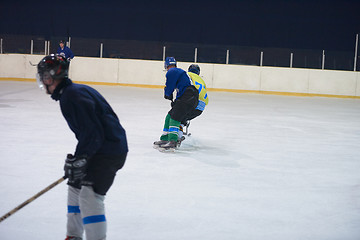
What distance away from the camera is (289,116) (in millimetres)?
10133

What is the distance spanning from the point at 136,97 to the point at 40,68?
10350mm

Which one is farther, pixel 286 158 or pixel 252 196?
pixel 286 158

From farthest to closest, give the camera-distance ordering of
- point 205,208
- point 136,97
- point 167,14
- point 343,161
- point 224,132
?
point 167,14 < point 136,97 < point 224,132 < point 343,161 < point 205,208

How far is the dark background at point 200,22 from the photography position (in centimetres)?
2059

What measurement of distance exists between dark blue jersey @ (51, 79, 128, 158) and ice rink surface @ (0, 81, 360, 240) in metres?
0.75

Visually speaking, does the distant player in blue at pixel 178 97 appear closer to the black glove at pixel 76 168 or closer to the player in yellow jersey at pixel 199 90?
the player in yellow jersey at pixel 199 90

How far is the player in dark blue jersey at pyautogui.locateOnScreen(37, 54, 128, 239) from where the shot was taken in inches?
93.7

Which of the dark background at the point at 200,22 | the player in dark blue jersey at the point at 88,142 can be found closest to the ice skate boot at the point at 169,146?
the player in dark blue jersey at the point at 88,142

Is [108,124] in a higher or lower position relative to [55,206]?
higher

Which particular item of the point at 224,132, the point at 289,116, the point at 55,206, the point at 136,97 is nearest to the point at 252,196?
the point at 55,206

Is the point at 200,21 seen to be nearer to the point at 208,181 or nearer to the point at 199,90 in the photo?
the point at 199,90

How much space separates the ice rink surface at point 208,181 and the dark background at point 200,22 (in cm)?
1240

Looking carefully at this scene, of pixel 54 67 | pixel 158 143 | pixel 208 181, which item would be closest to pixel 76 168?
pixel 54 67

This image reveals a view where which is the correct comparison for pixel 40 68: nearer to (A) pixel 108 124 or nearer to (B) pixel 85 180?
(A) pixel 108 124
